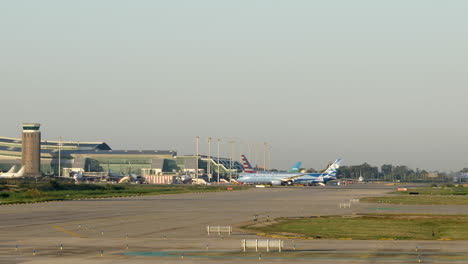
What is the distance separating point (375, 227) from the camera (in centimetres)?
5812

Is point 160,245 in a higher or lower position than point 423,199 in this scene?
lower

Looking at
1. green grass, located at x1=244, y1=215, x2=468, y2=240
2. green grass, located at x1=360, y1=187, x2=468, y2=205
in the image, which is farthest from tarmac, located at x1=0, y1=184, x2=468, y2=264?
green grass, located at x1=360, y1=187, x2=468, y2=205

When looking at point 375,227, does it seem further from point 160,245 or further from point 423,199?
point 423,199

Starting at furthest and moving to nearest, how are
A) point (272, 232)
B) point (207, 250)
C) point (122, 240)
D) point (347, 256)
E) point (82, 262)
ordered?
point (272, 232) → point (122, 240) → point (207, 250) → point (347, 256) → point (82, 262)

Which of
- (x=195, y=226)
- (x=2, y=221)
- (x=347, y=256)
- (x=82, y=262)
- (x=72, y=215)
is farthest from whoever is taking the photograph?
(x=72, y=215)

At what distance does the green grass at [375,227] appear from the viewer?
2031 inches

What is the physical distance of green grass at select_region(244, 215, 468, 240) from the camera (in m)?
51.6

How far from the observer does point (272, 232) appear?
178 ft

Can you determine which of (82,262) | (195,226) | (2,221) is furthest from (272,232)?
(2,221)

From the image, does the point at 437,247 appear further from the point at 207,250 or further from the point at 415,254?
the point at 207,250

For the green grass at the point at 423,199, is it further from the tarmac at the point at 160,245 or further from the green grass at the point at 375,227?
the tarmac at the point at 160,245

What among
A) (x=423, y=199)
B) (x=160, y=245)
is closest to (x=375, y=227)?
(x=160, y=245)

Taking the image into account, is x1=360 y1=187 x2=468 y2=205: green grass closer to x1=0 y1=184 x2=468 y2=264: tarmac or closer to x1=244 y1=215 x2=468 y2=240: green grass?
x1=244 y1=215 x2=468 y2=240: green grass

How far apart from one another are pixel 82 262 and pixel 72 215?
3802 centimetres
